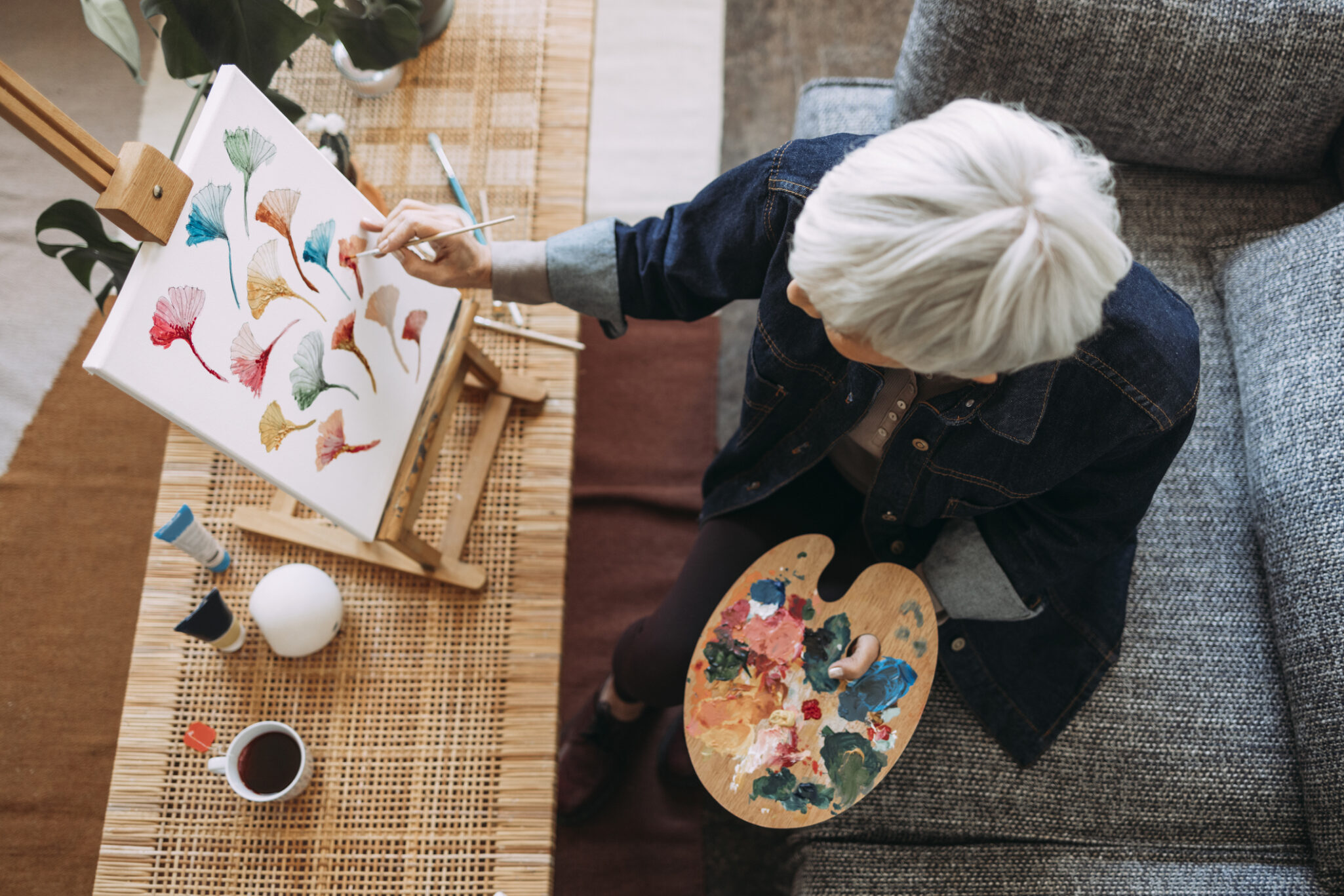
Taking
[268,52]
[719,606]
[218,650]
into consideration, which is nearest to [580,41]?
[268,52]

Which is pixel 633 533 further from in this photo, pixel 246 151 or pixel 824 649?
pixel 246 151

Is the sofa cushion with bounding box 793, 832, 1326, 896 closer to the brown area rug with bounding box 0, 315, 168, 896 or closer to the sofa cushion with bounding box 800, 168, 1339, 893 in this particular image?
the sofa cushion with bounding box 800, 168, 1339, 893

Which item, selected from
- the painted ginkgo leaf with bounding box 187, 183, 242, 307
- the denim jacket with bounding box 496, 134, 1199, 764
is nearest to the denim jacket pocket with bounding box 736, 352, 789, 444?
the denim jacket with bounding box 496, 134, 1199, 764

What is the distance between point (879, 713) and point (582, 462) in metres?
0.85

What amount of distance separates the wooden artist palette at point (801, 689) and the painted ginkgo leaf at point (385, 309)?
506mm

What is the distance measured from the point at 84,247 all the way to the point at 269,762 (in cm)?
62

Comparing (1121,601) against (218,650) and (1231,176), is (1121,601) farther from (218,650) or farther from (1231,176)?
(218,650)

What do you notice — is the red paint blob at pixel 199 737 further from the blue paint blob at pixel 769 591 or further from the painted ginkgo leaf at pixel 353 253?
Result: the blue paint blob at pixel 769 591

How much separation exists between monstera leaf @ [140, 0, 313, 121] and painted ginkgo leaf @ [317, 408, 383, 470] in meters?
0.34

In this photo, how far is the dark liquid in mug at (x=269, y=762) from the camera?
94 cm

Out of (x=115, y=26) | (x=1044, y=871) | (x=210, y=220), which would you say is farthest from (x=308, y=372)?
(x=1044, y=871)

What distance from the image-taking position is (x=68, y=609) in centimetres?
147

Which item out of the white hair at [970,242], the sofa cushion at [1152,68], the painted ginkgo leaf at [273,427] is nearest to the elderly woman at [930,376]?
the white hair at [970,242]

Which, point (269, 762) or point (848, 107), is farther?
point (848, 107)
